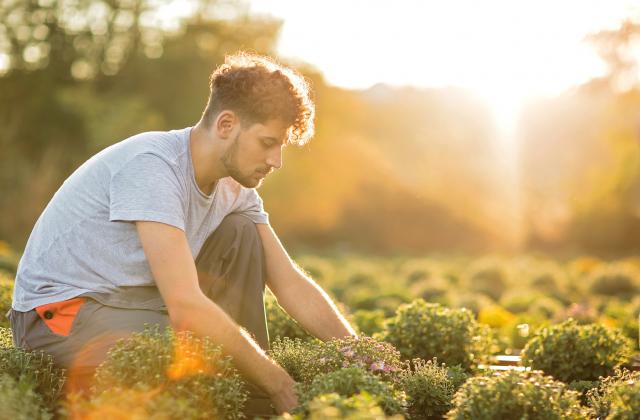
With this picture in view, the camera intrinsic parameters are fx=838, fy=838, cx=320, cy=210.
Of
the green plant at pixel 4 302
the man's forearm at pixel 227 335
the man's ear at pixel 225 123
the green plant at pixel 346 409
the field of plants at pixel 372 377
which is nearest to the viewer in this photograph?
the green plant at pixel 346 409

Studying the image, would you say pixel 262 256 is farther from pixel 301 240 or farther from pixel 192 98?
pixel 192 98

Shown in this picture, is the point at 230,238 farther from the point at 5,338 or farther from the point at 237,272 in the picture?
the point at 5,338

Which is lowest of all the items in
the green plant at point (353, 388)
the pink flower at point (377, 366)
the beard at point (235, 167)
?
the green plant at point (353, 388)

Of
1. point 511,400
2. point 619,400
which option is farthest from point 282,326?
point 619,400

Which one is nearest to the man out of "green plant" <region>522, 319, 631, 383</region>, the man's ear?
the man's ear

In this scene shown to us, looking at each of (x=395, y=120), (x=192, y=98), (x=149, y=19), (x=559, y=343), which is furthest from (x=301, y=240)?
(x=559, y=343)

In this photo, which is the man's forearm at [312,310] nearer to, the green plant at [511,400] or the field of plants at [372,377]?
the field of plants at [372,377]

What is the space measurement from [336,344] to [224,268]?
68cm

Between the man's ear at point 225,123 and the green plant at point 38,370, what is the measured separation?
1142 millimetres

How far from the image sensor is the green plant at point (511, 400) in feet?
9.36

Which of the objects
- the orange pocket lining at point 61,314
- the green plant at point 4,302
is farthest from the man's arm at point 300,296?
the green plant at point 4,302

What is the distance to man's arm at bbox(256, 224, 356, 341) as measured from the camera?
3.87 metres

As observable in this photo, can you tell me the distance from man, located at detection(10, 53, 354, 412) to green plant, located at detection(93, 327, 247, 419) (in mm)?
156

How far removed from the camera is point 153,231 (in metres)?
3.16
